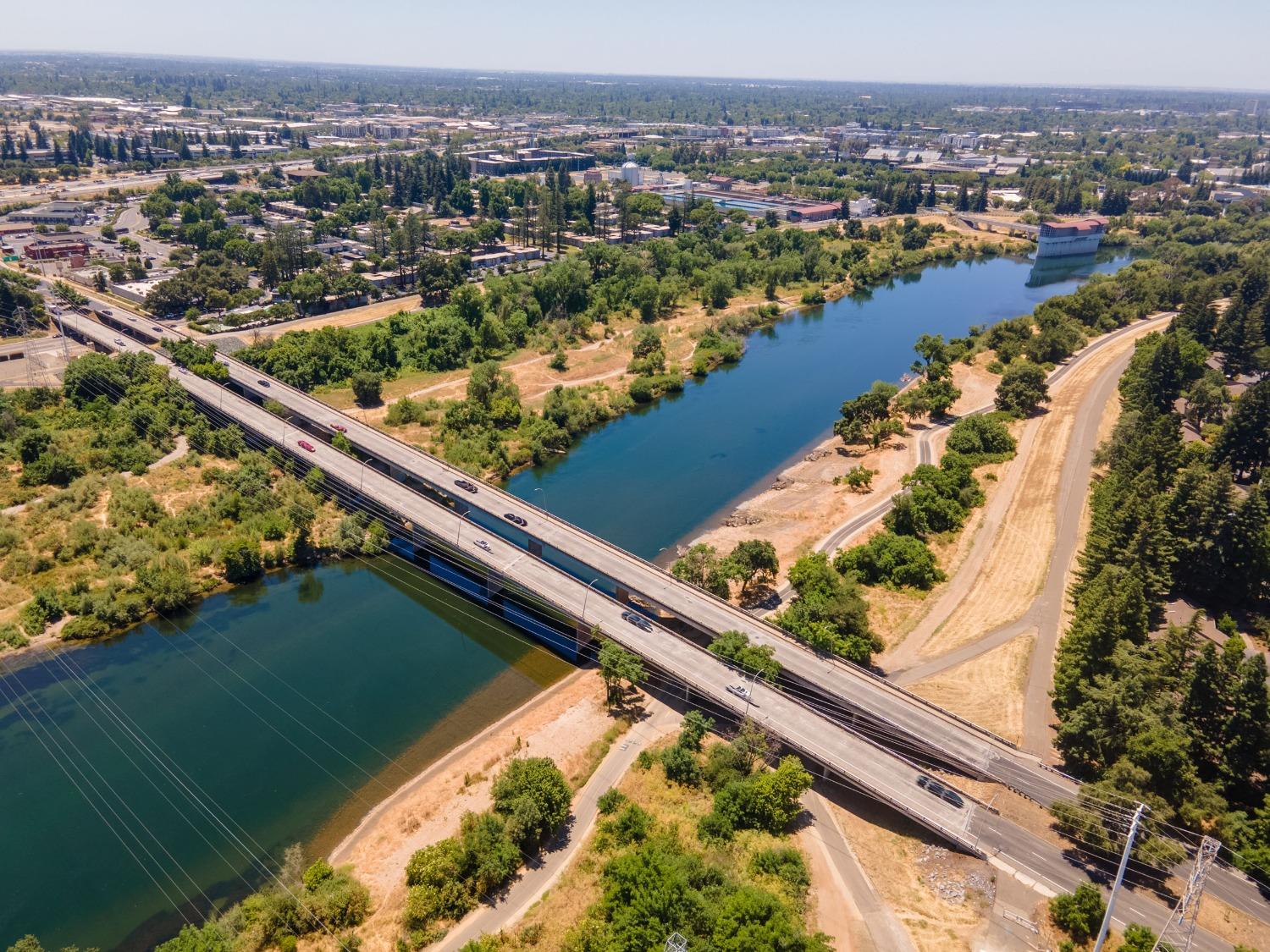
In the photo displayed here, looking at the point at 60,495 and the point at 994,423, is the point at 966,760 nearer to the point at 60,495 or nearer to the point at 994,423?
the point at 994,423

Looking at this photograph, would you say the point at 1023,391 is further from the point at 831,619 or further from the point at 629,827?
the point at 629,827

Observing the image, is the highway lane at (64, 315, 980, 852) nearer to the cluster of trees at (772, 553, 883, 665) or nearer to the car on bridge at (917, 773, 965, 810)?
the car on bridge at (917, 773, 965, 810)

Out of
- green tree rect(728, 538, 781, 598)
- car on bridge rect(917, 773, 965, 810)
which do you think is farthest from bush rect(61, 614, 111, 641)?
car on bridge rect(917, 773, 965, 810)

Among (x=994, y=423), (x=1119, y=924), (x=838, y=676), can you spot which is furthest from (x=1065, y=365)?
(x=1119, y=924)

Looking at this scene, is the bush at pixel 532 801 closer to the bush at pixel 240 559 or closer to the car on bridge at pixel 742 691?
the car on bridge at pixel 742 691

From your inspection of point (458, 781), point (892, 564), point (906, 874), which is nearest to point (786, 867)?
point (906, 874)
